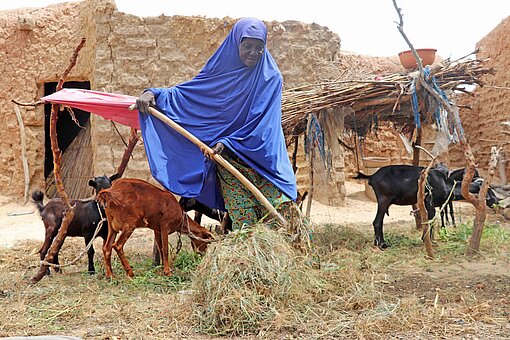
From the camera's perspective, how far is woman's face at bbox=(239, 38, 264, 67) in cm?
520

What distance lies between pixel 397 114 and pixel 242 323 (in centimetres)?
486

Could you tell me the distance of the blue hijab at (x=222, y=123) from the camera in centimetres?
515

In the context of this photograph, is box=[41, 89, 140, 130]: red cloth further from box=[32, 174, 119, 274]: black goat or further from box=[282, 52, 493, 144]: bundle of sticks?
box=[282, 52, 493, 144]: bundle of sticks

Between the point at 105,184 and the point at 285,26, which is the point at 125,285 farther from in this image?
the point at 285,26

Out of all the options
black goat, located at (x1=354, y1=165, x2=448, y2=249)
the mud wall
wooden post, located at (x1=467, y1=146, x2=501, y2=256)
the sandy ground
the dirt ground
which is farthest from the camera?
the mud wall

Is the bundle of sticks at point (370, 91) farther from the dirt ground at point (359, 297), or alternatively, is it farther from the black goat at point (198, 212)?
the dirt ground at point (359, 297)

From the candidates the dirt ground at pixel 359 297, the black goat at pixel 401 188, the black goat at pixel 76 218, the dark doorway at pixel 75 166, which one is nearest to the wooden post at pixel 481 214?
the dirt ground at pixel 359 297

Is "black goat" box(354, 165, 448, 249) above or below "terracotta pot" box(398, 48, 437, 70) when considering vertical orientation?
below

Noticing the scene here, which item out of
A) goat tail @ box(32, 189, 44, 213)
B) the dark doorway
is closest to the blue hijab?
goat tail @ box(32, 189, 44, 213)

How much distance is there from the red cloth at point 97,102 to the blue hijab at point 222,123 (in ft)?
1.24

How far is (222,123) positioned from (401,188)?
2982 millimetres

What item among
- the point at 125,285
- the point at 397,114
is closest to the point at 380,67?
the point at 397,114

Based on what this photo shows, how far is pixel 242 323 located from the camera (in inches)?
142

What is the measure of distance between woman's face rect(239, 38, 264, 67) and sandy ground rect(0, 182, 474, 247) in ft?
15.4
